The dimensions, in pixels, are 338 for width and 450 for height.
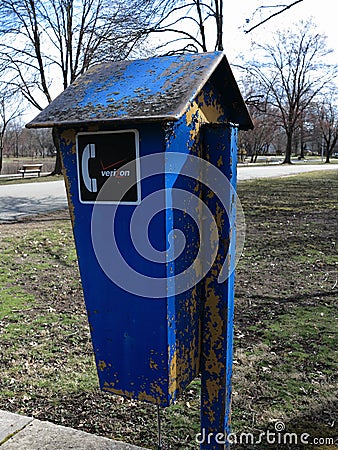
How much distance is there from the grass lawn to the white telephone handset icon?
1.40 m

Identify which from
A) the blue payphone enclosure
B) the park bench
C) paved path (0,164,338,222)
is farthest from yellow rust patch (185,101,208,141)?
the park bench

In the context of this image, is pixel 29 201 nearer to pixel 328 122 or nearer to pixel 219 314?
pixel 219 314

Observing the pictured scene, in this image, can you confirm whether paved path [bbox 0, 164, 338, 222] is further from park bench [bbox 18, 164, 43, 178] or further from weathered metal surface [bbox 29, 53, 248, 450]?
park bench [bbox 18, 164, 43, 178]

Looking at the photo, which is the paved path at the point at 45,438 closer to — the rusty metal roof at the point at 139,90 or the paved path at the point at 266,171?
the rusty metal roof at the point at 139,90

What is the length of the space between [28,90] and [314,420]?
24.5 metres

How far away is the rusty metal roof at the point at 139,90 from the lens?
55.5 inches

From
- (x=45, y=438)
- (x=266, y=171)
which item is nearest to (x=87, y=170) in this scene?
(x=45, y=438)

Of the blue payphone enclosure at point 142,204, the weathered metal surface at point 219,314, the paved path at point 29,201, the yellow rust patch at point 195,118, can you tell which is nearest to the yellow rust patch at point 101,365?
the blue payphone enclosure at point 142,204

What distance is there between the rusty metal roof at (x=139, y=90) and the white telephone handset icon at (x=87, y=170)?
103 mm

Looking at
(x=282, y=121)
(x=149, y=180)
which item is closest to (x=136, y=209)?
(x=149, y=180)

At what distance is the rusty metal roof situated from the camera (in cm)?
141

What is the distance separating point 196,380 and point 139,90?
2001 mm

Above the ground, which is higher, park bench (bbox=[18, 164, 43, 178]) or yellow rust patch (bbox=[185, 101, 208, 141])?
yellow rust patch (bbox=[185, 101, 208, 141])

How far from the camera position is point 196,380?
2883 mm
